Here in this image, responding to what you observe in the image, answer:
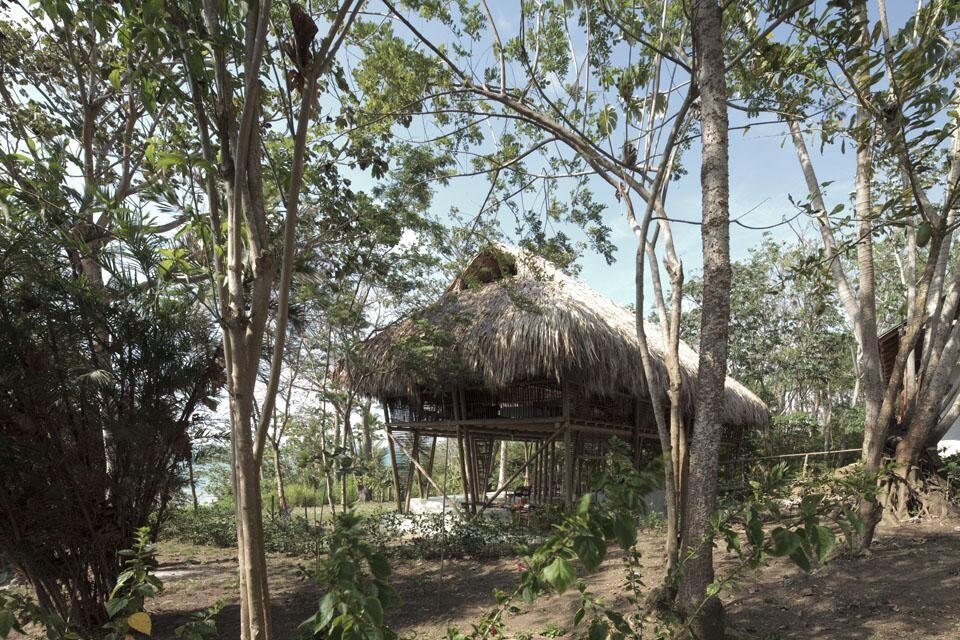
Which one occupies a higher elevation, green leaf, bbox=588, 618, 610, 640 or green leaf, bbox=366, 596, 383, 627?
green leaf, bbox=366, 596, 383, 627

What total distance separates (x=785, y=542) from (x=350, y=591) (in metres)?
0.82

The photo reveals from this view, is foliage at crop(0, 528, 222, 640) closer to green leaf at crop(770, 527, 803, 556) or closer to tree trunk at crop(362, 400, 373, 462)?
green leaf at crop(770, 527, 803, 556)

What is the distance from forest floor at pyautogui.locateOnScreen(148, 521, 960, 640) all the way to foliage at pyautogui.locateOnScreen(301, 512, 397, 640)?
5.02ft

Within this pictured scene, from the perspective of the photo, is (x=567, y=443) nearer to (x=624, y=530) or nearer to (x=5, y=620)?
(x=624, y=530)

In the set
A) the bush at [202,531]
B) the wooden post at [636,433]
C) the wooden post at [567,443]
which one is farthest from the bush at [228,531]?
the wooden post at [636,433]

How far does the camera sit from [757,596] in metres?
4.24

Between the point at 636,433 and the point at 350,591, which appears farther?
the point at 636,433

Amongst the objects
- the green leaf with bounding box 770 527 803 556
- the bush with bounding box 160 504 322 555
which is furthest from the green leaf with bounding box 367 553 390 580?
the bush with bounding box 160 504 322 555

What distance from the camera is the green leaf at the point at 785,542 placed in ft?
3.97

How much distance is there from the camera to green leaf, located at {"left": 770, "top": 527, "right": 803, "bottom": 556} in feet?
3.97

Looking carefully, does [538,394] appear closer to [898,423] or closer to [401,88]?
[898,423]

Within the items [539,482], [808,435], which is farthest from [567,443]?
[808,435]

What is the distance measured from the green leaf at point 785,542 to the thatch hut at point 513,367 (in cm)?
526

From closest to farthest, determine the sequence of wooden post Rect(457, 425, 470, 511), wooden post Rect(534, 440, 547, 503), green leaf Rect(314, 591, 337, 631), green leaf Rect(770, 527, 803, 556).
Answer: green leaf Rect(314, 591, 337, 631) < green leaf Rect(770, 527, 803, 556) < wooden post Rect(457, 425, 470, 511) < wooden post Rect(534, 440, 547, 503)
